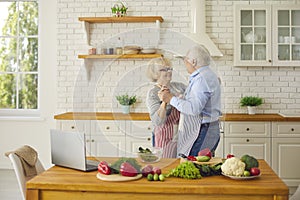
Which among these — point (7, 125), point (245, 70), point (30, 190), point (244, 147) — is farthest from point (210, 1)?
point (30, 190)

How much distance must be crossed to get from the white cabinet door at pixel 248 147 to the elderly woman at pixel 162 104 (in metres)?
2.66

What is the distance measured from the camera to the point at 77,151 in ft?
8.66

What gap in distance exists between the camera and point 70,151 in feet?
A: 8.81

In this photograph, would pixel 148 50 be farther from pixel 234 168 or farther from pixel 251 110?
pixel 251 110

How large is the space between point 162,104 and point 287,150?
303 cm

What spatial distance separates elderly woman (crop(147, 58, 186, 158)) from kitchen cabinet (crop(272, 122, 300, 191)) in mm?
2825

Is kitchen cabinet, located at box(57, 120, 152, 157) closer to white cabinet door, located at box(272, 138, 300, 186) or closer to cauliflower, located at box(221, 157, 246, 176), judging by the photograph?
cauliflower, located at box(221, 157, 246, 176)

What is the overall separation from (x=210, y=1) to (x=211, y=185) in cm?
371

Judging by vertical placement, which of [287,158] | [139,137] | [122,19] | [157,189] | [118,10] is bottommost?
[287,158]

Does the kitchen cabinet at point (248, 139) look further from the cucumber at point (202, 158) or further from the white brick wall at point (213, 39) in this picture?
the cucumber at point (202, 158)

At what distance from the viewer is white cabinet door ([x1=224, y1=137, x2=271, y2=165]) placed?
5.13 m

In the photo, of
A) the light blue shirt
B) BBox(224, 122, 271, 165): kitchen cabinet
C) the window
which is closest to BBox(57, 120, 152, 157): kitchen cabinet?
the light blue shirt

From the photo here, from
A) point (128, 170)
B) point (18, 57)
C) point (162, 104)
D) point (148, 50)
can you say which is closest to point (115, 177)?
point (128, 170)

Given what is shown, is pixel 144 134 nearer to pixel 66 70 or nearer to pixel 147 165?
pixel 147 165
